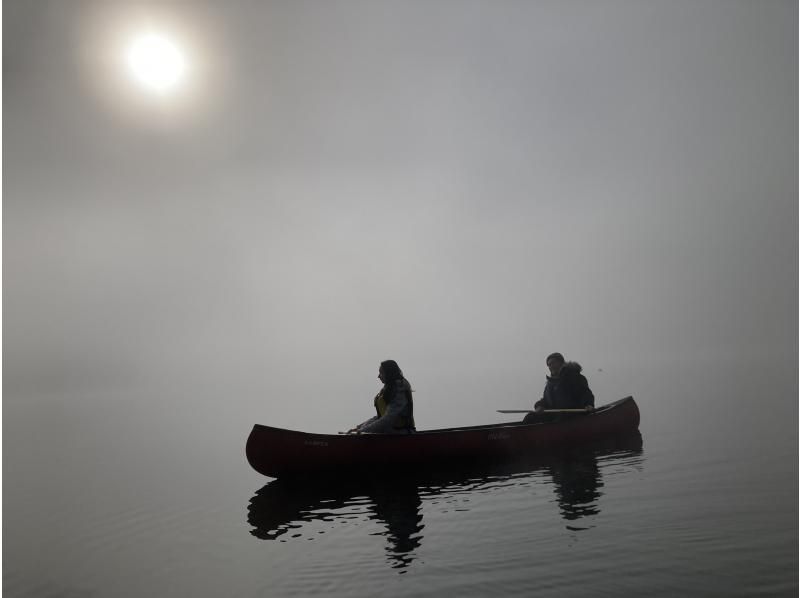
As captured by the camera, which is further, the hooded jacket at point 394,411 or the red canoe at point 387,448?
the hooded jacket at point 394,411

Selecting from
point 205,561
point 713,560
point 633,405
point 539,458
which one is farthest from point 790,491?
point 205,561

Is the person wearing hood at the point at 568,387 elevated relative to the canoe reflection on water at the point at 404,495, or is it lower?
elevated

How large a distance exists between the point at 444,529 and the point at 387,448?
158 inches

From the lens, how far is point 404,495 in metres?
13.4

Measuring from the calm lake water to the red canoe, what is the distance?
22.0 inches

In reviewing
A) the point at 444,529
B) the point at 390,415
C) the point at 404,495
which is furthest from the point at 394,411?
the point at 444,529

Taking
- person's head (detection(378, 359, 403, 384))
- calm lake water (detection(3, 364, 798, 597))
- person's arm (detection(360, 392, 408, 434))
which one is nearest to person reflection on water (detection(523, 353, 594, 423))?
calm lake water (detection(3, 364, 798, 597))

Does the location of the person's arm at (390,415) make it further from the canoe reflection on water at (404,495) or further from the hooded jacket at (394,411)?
the canoe reflection on water at (404,495)

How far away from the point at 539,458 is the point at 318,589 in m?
9.51

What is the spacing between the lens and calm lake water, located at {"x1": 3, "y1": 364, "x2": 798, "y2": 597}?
7.95 meters

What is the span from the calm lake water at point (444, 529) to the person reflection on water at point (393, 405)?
4.41 ft

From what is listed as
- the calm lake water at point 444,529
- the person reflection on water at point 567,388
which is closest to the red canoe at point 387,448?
the calm lake water at point 444,529

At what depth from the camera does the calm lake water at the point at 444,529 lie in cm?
795

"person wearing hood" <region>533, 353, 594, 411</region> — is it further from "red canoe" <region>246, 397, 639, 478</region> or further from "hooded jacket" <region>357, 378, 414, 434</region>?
"hooded jacket" <region>357, 378, 414, 434</region>
